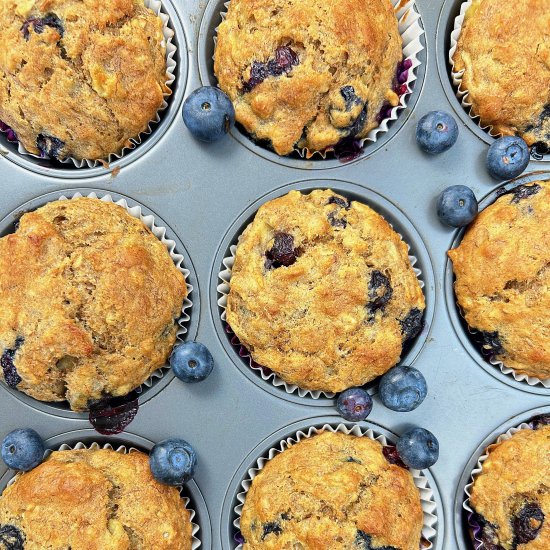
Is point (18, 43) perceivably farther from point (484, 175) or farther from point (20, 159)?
point (484, 175)

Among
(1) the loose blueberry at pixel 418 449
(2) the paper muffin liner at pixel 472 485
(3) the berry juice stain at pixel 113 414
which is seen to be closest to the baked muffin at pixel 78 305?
(3) the berry juice stain at pixel 113 414

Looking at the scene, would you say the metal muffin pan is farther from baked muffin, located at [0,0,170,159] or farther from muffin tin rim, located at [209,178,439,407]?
baked muffin, located at [0,0,170,159]

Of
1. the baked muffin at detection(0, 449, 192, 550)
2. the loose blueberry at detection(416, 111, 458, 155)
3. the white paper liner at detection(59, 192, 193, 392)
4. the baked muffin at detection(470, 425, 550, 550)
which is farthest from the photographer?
the white paper liner at detection(59, 192, 193, 392)

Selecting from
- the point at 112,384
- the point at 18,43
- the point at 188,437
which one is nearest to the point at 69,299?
the point at 112,384

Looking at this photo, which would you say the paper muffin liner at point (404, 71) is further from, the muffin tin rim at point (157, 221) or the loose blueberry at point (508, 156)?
the muffin tin rim at point (157, 221)

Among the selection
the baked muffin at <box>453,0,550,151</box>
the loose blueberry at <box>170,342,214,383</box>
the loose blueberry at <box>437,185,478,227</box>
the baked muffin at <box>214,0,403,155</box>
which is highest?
the baked muffin at <box>453,0,550,151</box>

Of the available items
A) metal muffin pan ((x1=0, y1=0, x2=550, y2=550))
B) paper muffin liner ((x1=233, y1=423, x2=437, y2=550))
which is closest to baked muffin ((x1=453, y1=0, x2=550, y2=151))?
metal muffin pan ((x1=0, y1=0, x2=550, y2=550))
